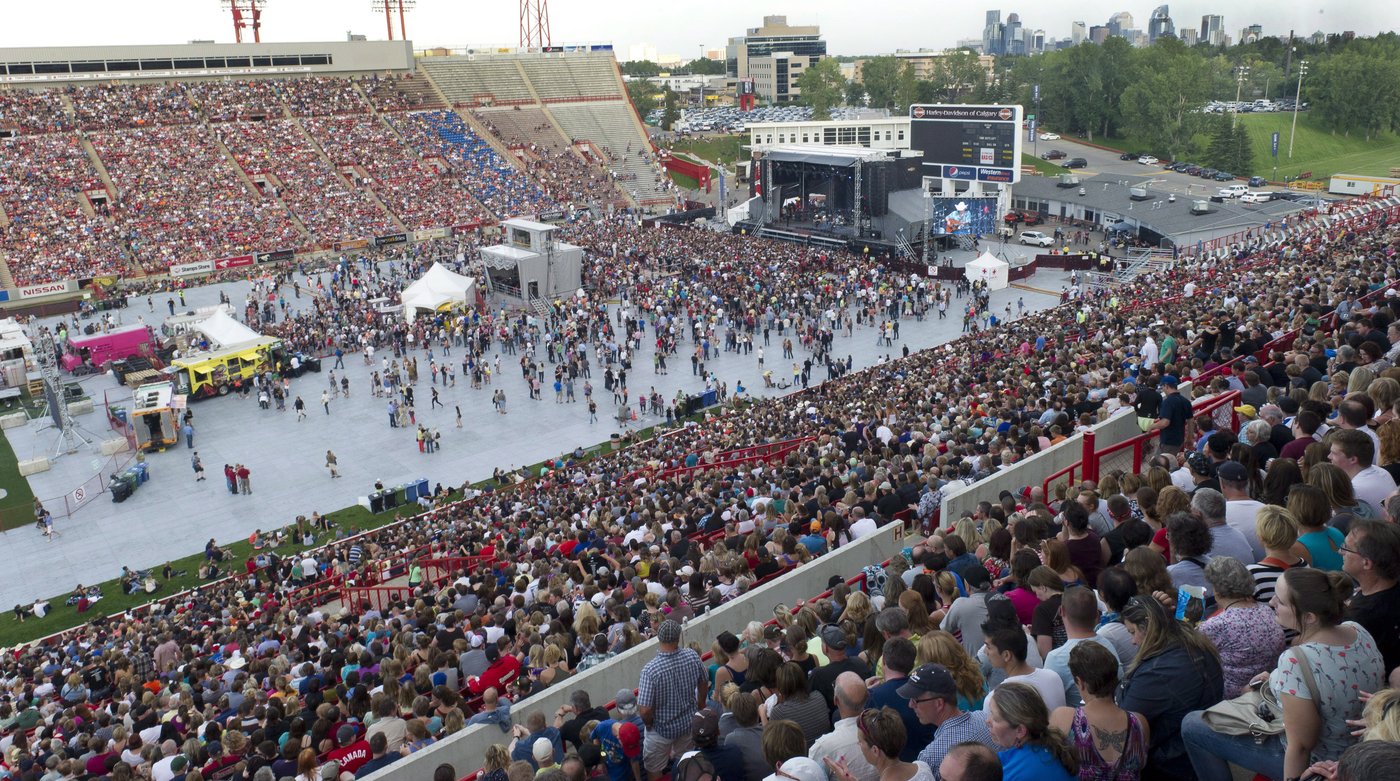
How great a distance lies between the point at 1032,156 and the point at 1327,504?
3183 inches

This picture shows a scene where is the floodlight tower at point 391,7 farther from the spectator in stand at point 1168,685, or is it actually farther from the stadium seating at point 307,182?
the spectator in stand at point 1168,685

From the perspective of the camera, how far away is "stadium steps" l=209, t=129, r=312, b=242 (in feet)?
177

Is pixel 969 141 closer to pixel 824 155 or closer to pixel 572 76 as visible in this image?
pixel 824 155

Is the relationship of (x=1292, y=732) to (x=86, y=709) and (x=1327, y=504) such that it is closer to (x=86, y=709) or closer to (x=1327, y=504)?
(x=1327, y=504)

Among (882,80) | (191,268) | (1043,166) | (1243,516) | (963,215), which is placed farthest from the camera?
(882,80)

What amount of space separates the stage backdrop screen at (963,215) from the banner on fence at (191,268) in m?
33.5

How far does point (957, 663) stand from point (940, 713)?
406 mm

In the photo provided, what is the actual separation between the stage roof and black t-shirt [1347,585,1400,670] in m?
44.2

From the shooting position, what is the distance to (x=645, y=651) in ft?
28.7

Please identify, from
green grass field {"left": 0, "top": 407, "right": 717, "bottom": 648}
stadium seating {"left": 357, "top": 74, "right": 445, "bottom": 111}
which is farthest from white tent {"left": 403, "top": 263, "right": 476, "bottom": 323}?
stadium seating {"left": 357, "top": 74, "right": 445, "bottom": 111}

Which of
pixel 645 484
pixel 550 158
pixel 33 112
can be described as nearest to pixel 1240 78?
pixel 550 158

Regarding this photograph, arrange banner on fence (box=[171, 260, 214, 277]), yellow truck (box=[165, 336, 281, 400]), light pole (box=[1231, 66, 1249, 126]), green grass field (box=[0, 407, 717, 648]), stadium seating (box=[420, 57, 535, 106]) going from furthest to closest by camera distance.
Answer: light pole (box=[1231, 66, 1249, 126]), stadium seating (box=[420, 57, 535, 106]), banner on fence (box=[171, 260, 214, 277]), yellow truck (box=[165, 336, 281, 400]), green grass field (box=[0, 407, 717, 648])

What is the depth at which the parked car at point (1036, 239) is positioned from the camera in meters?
49.3

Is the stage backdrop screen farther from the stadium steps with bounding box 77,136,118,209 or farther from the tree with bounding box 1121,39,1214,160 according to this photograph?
the stadium steps with bounding box 77,136,118,209
